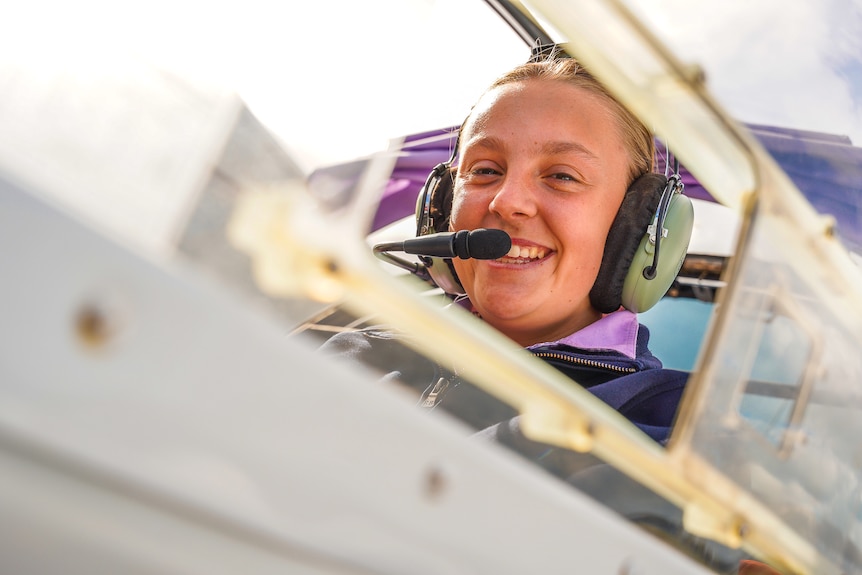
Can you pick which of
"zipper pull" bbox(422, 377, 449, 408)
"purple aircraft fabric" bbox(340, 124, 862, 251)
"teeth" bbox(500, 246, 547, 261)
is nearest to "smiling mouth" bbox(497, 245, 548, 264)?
"teeth" bbox(500, 246, 547, 261)

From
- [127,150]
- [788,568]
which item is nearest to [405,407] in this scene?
[127,150]

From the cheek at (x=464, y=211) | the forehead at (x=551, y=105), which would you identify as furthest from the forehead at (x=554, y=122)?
the cheek at (x=464, y=211)

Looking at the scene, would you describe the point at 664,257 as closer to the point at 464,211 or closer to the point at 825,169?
the point at 825,169

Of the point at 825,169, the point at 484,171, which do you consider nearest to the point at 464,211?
the point at 484,171

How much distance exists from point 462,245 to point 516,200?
0.78 feet

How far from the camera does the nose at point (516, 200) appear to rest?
1.29 meters

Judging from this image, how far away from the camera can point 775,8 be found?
0.92m

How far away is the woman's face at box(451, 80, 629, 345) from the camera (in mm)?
1292

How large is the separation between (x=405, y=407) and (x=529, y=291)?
2.93 feet

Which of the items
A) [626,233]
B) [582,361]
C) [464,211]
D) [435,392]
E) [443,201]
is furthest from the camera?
[443,201]

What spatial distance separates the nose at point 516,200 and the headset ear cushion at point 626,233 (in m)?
0.16

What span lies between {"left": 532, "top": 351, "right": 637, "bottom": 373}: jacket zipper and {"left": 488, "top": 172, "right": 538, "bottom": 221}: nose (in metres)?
0.27

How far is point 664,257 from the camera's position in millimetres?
1226

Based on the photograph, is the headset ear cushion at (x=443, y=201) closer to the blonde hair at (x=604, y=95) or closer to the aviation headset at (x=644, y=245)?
the blonde hair at (x=604, y=95)
